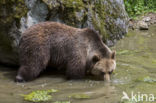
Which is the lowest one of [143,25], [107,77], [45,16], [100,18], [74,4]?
[107,77]

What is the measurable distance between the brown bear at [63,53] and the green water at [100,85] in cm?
26

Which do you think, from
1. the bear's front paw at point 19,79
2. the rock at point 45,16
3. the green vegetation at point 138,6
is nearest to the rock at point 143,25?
the green vegetation at point 138,6

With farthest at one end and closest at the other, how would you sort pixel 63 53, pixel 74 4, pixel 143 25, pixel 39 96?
pixel 143 25, pixel 74 4, pixel 63 53, pixel 39 96

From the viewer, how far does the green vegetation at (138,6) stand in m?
15.2

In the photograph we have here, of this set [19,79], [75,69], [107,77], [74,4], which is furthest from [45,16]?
[107,77]

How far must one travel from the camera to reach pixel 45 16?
828 cm

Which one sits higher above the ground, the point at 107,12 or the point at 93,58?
the point at 107,12

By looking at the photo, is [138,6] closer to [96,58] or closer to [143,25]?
[143,25]

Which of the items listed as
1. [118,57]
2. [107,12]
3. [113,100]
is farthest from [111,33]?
[113,100]

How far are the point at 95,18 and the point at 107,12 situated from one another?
1.12 meters

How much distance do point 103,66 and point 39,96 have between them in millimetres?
2022

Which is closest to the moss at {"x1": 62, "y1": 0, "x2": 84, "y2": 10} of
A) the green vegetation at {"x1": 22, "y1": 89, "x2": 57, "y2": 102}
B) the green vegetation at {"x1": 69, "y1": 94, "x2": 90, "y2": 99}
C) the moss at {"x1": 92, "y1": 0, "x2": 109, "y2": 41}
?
the moss at {"x1": 92, "y1": 0, "x2": 109, "y2": 41}

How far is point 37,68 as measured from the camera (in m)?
7.14

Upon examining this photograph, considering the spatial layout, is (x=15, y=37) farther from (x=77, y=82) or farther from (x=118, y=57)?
(x=118, y=57)
